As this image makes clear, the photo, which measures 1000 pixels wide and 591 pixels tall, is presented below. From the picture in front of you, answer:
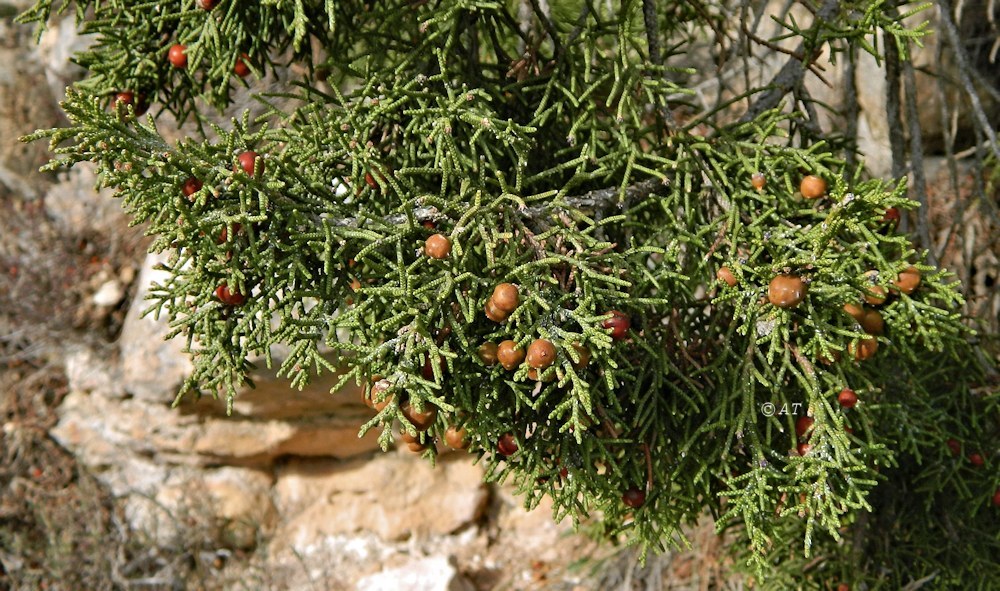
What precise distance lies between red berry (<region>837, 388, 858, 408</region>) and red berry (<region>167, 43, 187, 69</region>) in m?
1.76

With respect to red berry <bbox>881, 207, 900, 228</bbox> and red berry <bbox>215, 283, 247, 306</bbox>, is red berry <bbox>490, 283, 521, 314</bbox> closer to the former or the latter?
red berry <bbox>215, 283, 247, 306</bbox>

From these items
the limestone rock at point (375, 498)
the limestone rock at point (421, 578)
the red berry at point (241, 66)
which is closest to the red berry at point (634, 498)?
the red berry at point (241, 66)

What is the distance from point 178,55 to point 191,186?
24.5 inches

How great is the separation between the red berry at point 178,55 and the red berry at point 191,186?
1.99ft

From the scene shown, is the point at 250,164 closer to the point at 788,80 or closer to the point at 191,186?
the point at 191,186

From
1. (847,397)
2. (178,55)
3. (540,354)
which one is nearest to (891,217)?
(847,397)

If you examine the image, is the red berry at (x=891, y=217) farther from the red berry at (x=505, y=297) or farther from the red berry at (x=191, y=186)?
the red berry at (x=191, y=186)

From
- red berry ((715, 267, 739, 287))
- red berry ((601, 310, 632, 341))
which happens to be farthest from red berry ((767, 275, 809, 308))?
red berry ((601, 310, 632, 341))

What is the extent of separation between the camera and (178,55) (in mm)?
1954

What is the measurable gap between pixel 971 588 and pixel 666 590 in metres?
1.69

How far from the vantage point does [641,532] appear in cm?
189

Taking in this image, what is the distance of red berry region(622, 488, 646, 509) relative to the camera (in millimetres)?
1920

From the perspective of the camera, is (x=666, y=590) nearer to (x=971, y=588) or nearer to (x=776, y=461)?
(x=971, y=588)

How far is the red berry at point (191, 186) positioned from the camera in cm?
151
